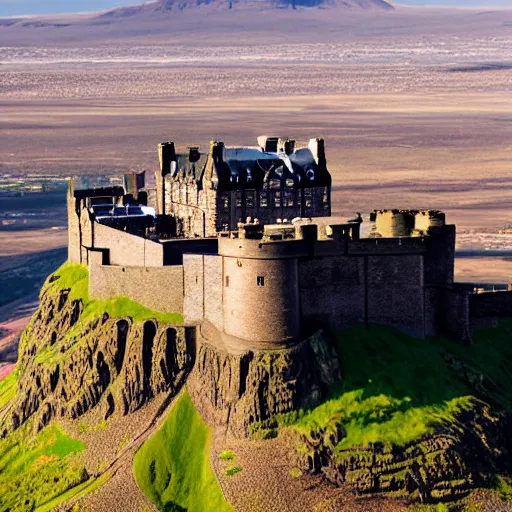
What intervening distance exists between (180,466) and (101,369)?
29.1 ft

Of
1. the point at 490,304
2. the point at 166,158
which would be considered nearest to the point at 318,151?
the point at 166,158

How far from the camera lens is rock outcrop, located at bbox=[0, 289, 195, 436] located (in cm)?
8838

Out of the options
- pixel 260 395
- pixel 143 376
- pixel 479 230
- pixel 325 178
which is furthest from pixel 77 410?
pixel 479 230

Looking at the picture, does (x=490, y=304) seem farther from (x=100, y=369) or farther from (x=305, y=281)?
(x=100, y=369)

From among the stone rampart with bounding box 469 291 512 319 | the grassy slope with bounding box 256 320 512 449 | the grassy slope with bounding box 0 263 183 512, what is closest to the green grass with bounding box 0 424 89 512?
the grassy slope with bounding box 0 263 183 512

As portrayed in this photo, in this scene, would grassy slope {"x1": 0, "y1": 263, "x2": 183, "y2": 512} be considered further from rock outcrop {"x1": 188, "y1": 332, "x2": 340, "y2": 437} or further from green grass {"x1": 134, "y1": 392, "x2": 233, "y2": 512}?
rock outcrop {"x1": 188, "y1": 332, "x2": 340, "y2": 437}

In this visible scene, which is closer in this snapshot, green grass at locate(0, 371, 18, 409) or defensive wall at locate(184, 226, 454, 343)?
defensive wall at locate(184, 226, 454, 343)

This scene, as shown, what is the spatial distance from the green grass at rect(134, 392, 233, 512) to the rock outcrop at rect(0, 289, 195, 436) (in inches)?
85.4

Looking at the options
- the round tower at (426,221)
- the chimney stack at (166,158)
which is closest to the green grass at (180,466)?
the round tower at (426,221)

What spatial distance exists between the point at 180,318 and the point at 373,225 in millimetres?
13525

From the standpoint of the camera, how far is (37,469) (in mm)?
88438

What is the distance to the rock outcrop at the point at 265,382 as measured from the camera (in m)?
84.0

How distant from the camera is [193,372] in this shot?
87875 mm

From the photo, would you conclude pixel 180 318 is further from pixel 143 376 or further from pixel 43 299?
pixel 43 299
